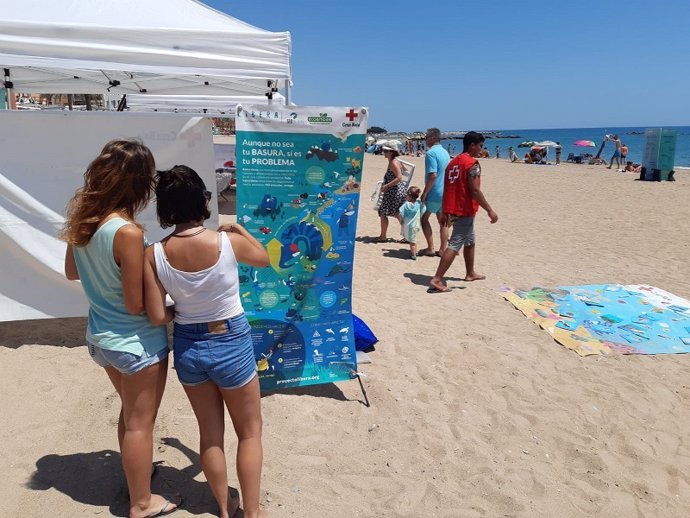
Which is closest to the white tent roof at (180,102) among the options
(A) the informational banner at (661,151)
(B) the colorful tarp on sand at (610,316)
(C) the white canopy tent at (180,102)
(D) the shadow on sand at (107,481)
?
(C) the white canopy tent at (180,102)

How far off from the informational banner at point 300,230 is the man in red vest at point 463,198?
259cm

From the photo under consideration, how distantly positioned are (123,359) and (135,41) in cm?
288

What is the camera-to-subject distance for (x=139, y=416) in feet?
7.04

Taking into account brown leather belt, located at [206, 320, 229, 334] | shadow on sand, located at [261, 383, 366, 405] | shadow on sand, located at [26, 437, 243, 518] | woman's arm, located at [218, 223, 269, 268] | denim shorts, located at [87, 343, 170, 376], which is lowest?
shadow on sand, located at [26, 437, 243, 518]

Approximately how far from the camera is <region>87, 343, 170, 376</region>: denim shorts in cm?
206

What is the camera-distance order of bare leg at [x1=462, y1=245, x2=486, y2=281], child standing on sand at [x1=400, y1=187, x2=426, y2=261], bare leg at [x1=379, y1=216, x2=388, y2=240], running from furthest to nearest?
bare leg at [x1=379, y1=216, x2=388, y2=240], child standing on sand at [x1=400, y1=187, x2=426, y2=261], bare leg at [x1=462, y1=245, x2=486, y2=281]

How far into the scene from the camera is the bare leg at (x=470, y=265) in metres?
6.20

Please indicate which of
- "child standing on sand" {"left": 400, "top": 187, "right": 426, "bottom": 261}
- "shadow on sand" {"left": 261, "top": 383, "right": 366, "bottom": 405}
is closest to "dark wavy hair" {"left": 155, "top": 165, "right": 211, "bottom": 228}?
"shadow on sand" {"left": 261, "top": 383, "right": 366, "bottom": 405}

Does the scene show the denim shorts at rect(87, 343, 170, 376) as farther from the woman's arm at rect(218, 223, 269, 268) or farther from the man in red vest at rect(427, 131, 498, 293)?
the man in red vest at rect(427, 131, 498, 293)

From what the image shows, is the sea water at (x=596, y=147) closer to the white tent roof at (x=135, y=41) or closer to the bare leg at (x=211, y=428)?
the white tent roof at (x=135, y=41)

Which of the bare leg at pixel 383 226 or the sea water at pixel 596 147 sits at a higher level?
the sea water at pixel 596 147

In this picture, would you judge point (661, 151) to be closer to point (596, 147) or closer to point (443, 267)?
point (443, 267)

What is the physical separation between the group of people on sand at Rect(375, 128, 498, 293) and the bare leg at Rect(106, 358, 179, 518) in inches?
163

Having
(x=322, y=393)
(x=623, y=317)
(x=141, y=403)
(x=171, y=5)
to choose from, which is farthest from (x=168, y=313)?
A: (x=623, y=317)
